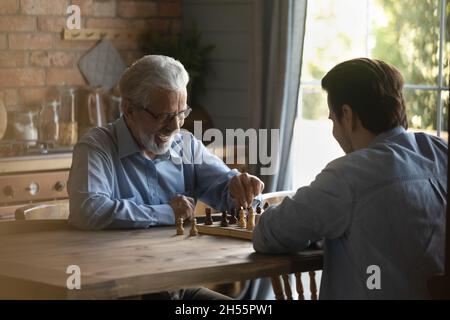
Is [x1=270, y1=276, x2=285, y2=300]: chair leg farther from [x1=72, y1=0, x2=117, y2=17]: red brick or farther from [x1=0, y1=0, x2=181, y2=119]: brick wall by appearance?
[x1=72, y1=0, x2=117, y2=17]: red brick

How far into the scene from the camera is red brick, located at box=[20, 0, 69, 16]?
4.59 metres

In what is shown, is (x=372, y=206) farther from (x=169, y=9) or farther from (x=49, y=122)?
(x=169, y=9)

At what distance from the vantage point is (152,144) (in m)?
3.09

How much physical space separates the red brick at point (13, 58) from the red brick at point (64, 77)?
0.17 m

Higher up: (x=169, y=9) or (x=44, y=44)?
(x=169, y=9)

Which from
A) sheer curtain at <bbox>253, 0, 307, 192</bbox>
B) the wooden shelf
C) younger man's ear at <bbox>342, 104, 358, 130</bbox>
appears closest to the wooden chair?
younger man's ear at <bbox>342, 104, 358, 130</bbox>

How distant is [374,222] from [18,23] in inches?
114

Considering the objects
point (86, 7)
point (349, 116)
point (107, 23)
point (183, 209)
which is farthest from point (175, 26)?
point (349, 116)

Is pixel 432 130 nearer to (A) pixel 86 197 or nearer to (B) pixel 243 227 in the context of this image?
(B) pixel 243 227

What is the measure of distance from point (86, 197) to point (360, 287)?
102 cm

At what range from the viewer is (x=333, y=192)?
2238mm

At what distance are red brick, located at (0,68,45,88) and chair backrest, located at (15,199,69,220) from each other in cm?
165

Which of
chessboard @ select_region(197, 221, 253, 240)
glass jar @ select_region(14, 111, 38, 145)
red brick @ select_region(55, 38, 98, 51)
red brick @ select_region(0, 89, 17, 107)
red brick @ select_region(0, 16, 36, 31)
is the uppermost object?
red brick @ select_region(0, 16, 36, 31)

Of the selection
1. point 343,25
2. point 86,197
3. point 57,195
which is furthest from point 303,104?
point 86,197
